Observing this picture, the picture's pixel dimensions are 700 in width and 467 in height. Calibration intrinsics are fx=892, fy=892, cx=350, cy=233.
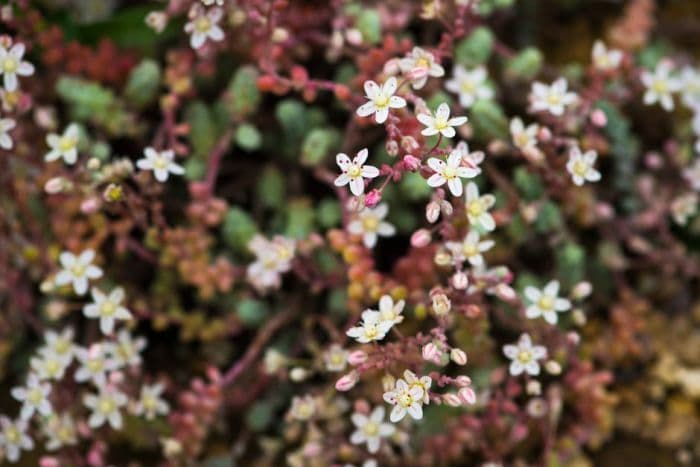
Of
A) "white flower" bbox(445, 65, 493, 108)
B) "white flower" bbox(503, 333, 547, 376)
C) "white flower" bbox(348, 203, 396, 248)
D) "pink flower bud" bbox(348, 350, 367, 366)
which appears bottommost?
"white flower" bbox(503, 333, 547, 376)

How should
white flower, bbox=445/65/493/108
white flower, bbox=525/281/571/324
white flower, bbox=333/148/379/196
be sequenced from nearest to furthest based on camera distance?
white flower, bbox=333/148/379/196 → white flower, bbox=525/281/571/324 → white flower, bbox=445/65/493/108

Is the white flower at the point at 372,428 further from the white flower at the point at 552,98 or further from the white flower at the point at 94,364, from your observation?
the white flower at the point at 552,98

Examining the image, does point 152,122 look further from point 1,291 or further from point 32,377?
point 32,377

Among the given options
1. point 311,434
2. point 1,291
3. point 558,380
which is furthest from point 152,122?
point 558,380

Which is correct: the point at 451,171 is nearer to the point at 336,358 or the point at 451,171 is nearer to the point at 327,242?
the point at 336,358

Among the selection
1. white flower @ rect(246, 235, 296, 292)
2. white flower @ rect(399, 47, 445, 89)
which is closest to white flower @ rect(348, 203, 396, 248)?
white flower @ rect(246, 235, 296, 292)

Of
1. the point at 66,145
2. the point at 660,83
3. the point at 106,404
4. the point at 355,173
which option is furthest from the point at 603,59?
the point at 106,404

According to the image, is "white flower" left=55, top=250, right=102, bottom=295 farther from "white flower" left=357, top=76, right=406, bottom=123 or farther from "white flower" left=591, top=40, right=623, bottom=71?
"white flower" left=591, top=40, right=623, bottom=71
